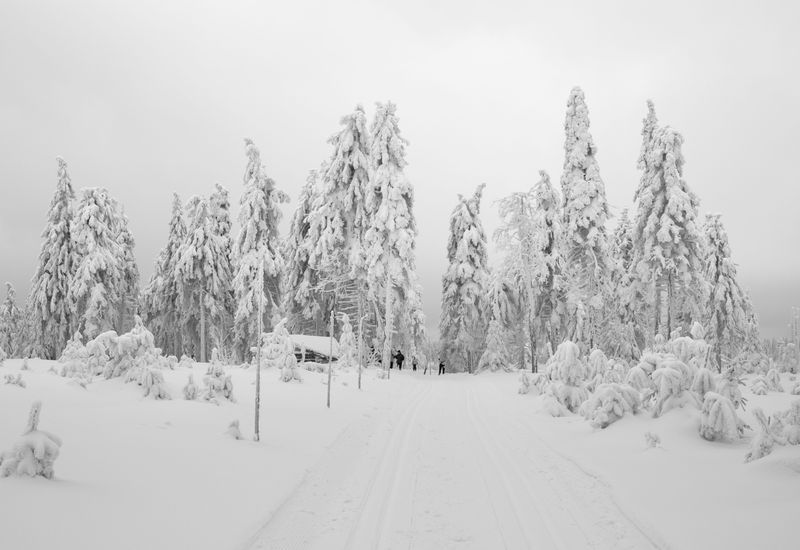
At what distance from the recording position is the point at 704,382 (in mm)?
9711

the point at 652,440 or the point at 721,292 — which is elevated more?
the point at 721,292

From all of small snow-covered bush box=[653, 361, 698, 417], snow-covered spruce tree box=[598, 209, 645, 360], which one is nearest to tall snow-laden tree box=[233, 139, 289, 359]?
snow-covered spruce tree box=[598, 209, 645, 360]

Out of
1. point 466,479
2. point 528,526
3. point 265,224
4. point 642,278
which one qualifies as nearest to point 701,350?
point 466,479

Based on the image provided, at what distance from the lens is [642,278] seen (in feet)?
85.7

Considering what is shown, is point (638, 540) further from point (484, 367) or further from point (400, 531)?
point (484, 367)

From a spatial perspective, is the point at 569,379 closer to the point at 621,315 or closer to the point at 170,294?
the point at 621,315

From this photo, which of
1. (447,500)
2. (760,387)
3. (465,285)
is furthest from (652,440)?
(465,285)

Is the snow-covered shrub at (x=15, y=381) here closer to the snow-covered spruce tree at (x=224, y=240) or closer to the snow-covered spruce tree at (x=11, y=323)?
the snow-covered spruce tree at (x=224, y=240)

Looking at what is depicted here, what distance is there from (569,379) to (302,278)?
21096 millimetres

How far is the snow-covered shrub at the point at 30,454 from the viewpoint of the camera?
4770 millimetres

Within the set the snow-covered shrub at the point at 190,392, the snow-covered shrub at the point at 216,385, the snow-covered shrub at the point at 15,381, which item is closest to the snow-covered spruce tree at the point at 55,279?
the snow-covered shrub at the point at 15,381

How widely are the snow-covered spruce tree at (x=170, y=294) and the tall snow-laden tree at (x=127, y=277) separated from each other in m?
2.13

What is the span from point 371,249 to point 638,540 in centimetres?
2377

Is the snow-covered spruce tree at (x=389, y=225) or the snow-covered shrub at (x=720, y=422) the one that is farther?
the snow-covered spruce tree at (x=389, y=225)
